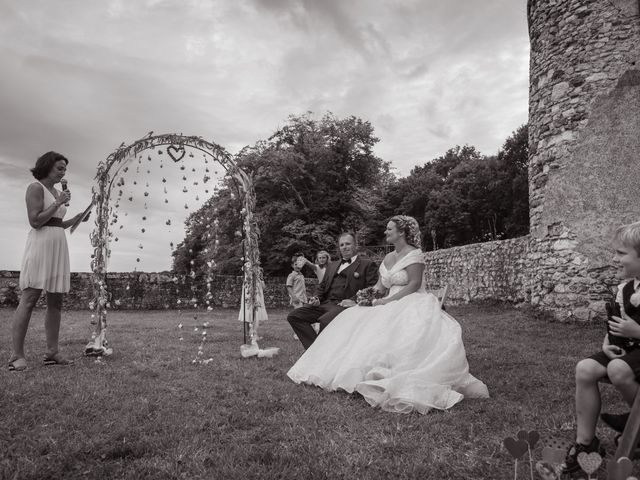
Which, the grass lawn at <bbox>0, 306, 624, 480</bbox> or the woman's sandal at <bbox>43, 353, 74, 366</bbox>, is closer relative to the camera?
the grass lawn at <bbox>0, 306, 624, 480</bbox>

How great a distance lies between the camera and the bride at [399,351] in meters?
4.50

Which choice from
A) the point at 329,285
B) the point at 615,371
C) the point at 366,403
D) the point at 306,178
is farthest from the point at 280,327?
the point at 306,178

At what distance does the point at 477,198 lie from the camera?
3828 cm

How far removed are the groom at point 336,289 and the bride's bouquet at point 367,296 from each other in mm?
584

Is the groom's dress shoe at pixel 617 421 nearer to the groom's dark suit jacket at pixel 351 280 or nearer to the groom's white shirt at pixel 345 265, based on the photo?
the groom's dark suit jacket at pixel 351 280

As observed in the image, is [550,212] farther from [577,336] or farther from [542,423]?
[542,423]

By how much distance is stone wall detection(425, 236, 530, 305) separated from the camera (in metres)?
13.5

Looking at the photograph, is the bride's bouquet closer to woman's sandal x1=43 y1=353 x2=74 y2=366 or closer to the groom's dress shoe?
the groom's dress shoe

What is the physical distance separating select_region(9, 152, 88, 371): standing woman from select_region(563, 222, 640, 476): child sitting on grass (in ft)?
18.9

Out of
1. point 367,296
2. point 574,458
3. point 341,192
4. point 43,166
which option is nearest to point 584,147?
point 367,296

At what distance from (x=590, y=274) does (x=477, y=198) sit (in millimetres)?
29334

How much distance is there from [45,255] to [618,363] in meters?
6.07

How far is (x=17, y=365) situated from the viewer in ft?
18.9

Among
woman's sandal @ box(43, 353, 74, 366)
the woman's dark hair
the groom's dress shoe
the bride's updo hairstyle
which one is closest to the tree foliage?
woman's sandal @ box(43, 353, 74, 366)
